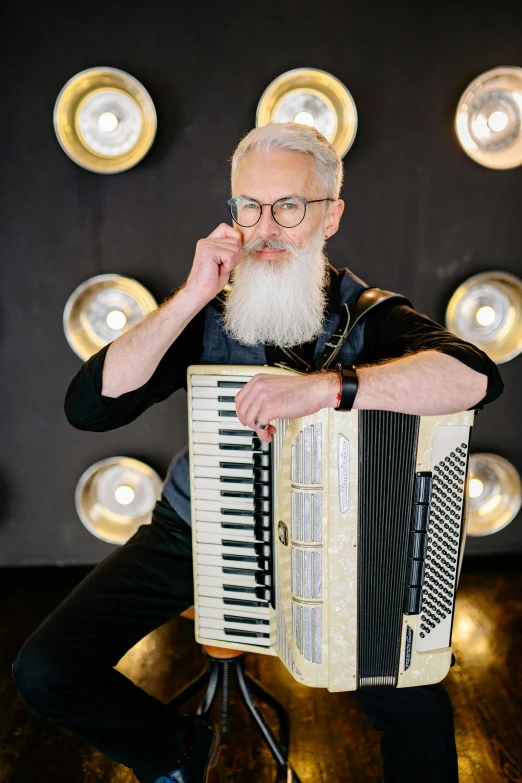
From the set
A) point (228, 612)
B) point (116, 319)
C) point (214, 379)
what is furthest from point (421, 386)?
point (116, 319)

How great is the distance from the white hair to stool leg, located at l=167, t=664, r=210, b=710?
5.36 feet

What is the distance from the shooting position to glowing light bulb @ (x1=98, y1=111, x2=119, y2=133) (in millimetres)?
2750

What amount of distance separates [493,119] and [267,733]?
2.72 meters

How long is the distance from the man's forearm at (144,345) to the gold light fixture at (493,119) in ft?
6.31

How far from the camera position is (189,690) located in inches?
79.7

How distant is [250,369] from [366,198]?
176cm

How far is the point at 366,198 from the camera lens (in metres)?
2.96

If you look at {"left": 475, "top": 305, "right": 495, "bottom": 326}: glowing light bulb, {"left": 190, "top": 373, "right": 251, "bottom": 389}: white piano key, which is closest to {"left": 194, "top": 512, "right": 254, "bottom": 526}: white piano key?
{"left": 190, "top": 373, "right": 251, "bottom": 389}: white piano key

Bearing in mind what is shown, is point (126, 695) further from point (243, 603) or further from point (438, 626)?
point (438, 626)

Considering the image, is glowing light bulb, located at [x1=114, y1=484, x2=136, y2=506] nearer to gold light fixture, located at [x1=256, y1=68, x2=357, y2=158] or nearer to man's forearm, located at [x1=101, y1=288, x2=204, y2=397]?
man's forearm, located at [x1=101, y1=288, x2=204, y2=397]

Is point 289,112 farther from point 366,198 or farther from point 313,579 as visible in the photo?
point 313,579

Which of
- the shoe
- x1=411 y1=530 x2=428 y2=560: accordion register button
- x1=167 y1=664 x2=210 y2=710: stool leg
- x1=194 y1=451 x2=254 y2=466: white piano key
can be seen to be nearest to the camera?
x1=411 y1=530 x2=428 y2=560: accordion register button

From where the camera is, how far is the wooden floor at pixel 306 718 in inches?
75.9

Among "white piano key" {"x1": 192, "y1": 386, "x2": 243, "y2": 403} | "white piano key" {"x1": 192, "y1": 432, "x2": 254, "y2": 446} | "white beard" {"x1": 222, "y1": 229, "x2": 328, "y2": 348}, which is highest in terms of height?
"white beard" {"x1": 222, "y1": 229, "x2": 328, "y2": 348}
